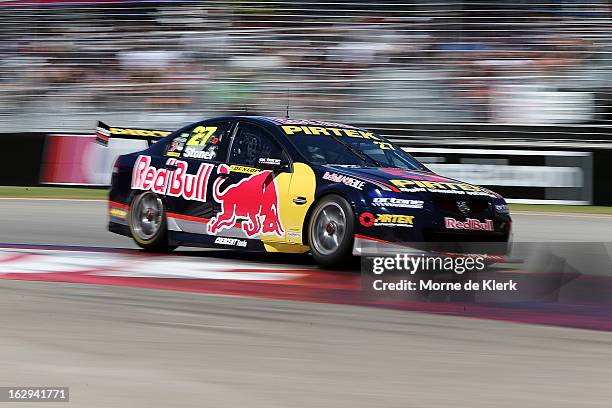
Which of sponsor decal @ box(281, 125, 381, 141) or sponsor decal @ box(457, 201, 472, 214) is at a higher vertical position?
sponsor decal @ box(281, 125, 381, 141)

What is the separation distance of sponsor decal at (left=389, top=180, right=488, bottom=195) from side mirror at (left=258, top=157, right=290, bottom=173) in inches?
38.7

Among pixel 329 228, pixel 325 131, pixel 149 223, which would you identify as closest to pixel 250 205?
pixel 329 228

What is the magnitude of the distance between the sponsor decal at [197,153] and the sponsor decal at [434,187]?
6.21ft

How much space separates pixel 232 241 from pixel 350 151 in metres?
1.25

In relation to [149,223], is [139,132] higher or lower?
higher

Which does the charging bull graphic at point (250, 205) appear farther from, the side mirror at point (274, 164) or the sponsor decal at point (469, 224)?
the sponsor decal at point (469, 224)

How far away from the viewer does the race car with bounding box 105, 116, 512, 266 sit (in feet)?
26.1

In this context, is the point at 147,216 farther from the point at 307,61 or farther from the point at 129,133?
the point at 307,61

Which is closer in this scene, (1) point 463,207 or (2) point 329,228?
(1) point 463,207

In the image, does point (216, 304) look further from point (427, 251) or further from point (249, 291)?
point (427, 251)

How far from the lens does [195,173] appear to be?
930 centimetres

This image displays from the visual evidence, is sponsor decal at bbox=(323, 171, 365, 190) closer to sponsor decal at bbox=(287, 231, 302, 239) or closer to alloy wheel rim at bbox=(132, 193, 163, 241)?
sponsor decal at bbox=(287, 231, 302, 239)

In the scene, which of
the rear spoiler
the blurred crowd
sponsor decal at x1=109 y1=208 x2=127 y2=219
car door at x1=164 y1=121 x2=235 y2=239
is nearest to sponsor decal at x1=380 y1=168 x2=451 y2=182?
car door at x1=164 y1=121 x2=235 y2=239

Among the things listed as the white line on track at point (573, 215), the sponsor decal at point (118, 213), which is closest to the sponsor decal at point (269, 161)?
the sponsor decal at point (118, 213)
